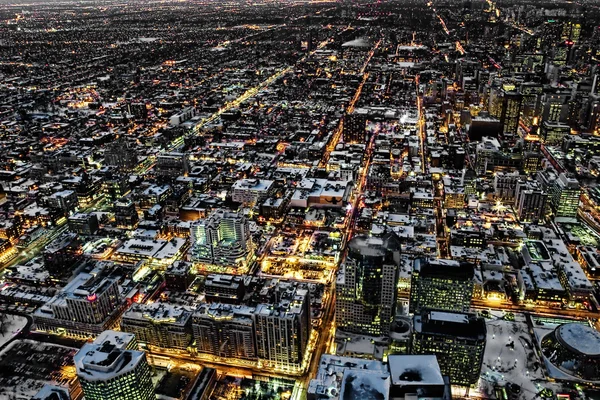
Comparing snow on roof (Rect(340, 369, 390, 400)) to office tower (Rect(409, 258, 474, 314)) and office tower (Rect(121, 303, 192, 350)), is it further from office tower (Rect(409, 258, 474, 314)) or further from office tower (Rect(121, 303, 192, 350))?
office tower (Rect(121, 303, 192, 350))

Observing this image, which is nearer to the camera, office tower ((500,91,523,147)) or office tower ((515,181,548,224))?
office tower ((515,181,548,224))

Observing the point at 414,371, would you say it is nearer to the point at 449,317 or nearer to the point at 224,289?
the point at 449,317

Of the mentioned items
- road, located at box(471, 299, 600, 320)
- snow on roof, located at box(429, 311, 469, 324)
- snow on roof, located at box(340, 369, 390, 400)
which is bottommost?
road, located at box(471, 299, 600, 320)

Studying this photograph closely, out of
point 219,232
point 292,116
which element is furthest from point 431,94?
point 219,232

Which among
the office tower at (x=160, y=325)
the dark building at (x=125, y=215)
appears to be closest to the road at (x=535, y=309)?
the office tower at (x=160, y=325)

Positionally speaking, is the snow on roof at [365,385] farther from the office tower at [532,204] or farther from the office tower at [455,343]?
the office tower at [532,204]

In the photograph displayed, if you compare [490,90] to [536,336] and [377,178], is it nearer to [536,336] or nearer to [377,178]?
[377,178]

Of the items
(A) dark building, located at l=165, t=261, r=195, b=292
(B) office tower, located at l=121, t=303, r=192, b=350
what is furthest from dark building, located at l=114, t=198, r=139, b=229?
(B) office tower, located at l=121, t=303, r=192, b=350
